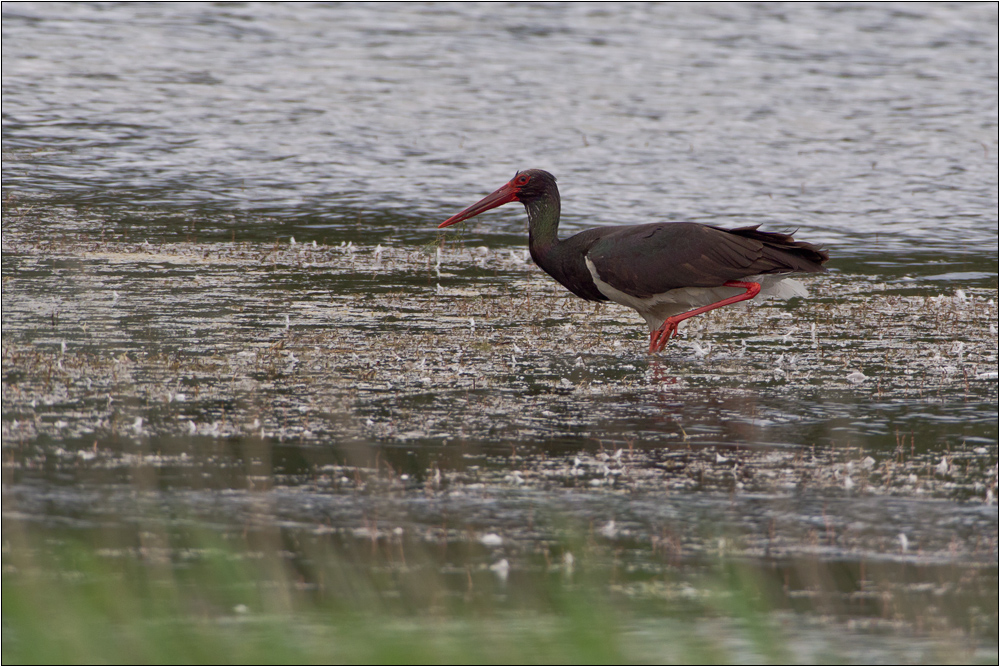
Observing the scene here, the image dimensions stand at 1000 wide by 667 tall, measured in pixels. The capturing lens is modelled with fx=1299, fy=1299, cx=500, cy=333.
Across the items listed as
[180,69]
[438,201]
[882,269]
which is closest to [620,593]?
[882,269]

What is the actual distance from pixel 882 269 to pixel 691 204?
2755 mm

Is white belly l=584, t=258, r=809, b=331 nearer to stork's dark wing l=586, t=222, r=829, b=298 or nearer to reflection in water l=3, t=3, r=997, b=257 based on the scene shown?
stork's dark wing l=586, t=222, r=829, b=298

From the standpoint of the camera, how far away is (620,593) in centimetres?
454

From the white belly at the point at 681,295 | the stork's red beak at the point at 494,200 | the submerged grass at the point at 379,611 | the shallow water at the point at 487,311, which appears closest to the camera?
the submerged grass at the point at 379,611

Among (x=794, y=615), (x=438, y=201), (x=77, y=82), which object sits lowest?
(x=794, y=615)

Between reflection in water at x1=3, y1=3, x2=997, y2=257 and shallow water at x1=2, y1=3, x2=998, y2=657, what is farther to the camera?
reflection in water at x1=3, y1=3, x2=997, y2=257

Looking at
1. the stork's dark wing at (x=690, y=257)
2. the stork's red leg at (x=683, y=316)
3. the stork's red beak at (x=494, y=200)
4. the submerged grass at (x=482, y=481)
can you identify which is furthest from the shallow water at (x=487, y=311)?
the stork's red beak at (x=494, y=200)

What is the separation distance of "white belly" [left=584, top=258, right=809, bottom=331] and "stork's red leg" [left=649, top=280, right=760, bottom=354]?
0.17ft

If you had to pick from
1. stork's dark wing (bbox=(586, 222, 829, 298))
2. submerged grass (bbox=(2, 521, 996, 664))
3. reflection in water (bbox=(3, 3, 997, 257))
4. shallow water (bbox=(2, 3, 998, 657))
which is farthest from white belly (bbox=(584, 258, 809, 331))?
submerged grass (bbox=(2, 521, 996, 664))

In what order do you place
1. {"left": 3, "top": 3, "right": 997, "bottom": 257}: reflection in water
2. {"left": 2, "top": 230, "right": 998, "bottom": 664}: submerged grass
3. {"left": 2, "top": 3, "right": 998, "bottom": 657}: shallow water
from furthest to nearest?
1. {"left": 3, "top": 3, "right": 997, "bottom": 257}: reflection in water
2. {"left": 2, "top": 3, "right": 998, "bottom": 657}: shallow water
3. {"left": 2, "top": 230, "right": 998, "bottom": 664}: submerged grass

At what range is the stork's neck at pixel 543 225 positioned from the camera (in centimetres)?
910

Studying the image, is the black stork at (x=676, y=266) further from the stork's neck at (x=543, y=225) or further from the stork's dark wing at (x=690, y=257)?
the stork's neck at (x=543, y=225)

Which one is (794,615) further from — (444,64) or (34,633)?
(444,64)

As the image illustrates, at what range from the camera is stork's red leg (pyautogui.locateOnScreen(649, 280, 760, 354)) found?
8.48 meters
